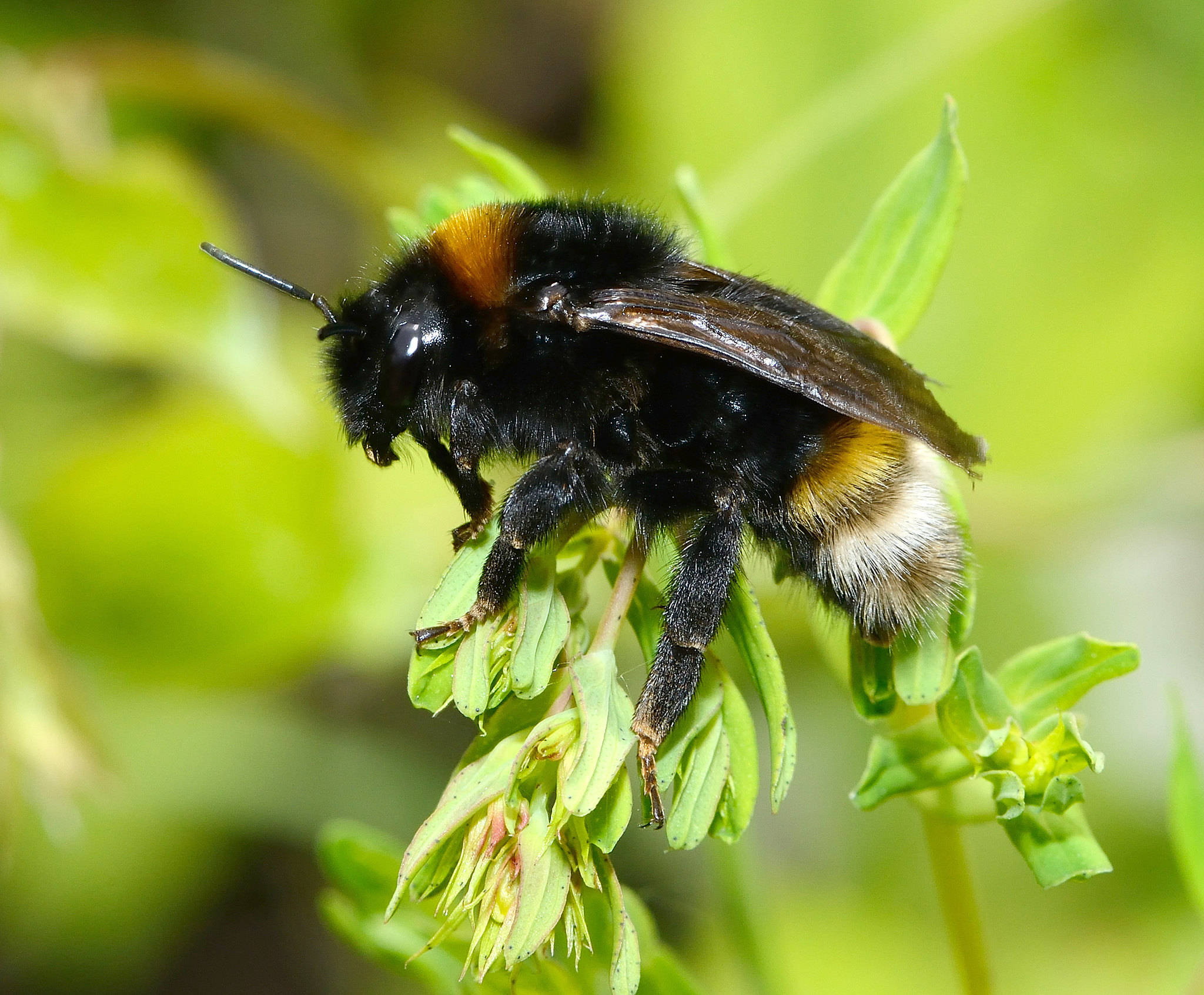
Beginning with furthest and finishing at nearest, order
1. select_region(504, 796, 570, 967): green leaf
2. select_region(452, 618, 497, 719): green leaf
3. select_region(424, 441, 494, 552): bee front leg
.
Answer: select_region(424, 441, 494, 552): bee front leg
select_region(452, 618, 497, 719): green leaf
select_region(504, 796, 570, 967): green leaf

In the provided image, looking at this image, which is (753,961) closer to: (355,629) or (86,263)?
(355,629)

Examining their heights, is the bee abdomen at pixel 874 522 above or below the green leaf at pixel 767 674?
above

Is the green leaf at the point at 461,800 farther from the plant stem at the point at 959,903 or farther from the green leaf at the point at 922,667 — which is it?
the plant stem at the point at 959,903

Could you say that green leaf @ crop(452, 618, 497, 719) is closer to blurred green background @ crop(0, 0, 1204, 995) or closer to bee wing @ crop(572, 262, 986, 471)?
bee wing @ crop(572, 262, 986, 471)

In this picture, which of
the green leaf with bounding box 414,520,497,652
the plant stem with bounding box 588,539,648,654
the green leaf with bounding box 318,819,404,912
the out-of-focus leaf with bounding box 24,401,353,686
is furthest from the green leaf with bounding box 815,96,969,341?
the out-of-focus leaf with bounding box 24,401,353,686

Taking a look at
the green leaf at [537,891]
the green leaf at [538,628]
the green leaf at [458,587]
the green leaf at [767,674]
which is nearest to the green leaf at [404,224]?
the green leaf at [458,587]

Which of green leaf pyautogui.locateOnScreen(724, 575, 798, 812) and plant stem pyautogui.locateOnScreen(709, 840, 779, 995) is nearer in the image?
green leaf pyautogui.locateOnScreen(724, 575, 798, 812)

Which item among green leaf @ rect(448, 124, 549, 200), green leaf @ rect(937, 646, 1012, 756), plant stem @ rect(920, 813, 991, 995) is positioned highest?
green leaf @ rect(448, 124, 549, 200)
